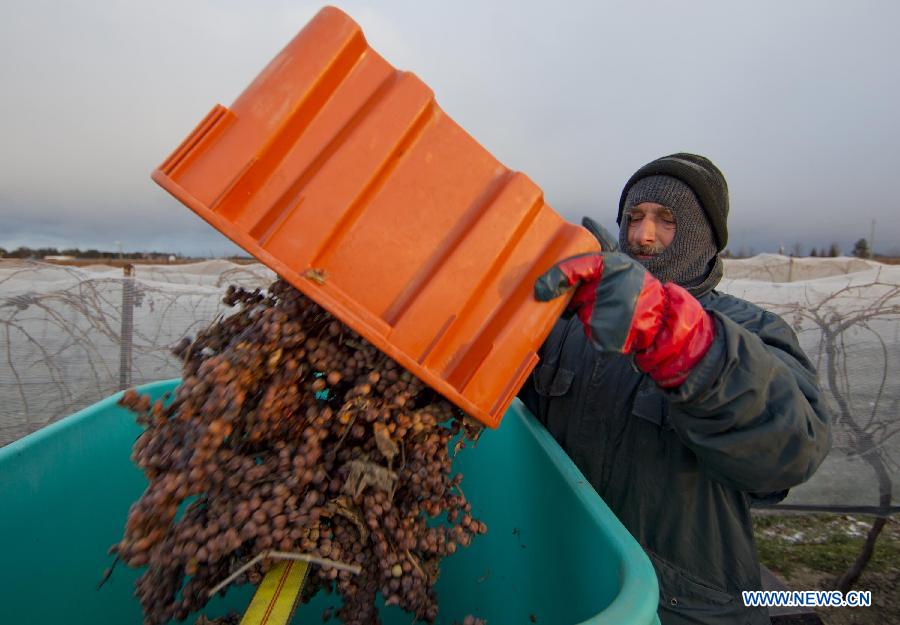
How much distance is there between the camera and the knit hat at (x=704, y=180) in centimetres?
221

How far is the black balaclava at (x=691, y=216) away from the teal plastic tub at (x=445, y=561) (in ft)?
3.11

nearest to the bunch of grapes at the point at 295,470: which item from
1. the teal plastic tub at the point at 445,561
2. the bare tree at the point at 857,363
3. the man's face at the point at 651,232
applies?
the teal plastic tub at the point at 445,561

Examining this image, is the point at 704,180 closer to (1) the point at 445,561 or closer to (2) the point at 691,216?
(2) the point at 691,216

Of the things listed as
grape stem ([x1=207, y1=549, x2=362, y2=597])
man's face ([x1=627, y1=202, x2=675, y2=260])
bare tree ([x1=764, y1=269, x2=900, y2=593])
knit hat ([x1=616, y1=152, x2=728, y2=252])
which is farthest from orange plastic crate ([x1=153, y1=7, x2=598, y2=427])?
bare tree ([x1=764, y1=269, x2=900, y2=593])

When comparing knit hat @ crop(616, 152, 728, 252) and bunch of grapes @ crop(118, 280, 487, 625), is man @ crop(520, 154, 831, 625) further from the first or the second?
bunch of grapes @ crop(118, 280, 487, 625)

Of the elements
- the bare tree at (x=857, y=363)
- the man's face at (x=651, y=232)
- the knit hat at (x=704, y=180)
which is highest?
the bare tree at (x=857, y=363)

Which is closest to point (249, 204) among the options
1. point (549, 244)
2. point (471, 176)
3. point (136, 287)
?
point (471, 176)

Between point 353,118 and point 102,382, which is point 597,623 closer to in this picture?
point 353,118

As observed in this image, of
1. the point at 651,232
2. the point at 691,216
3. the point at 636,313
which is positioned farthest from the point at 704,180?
the point at 636,313

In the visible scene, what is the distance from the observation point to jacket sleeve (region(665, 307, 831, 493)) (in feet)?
4.47

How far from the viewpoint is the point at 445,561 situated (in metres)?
2.09

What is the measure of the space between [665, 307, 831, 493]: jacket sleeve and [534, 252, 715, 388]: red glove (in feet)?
0.16

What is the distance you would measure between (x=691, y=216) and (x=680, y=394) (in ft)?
3.75

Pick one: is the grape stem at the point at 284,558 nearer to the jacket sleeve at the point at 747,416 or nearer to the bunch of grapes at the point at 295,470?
the bunch of grapes at the point at 295,470
